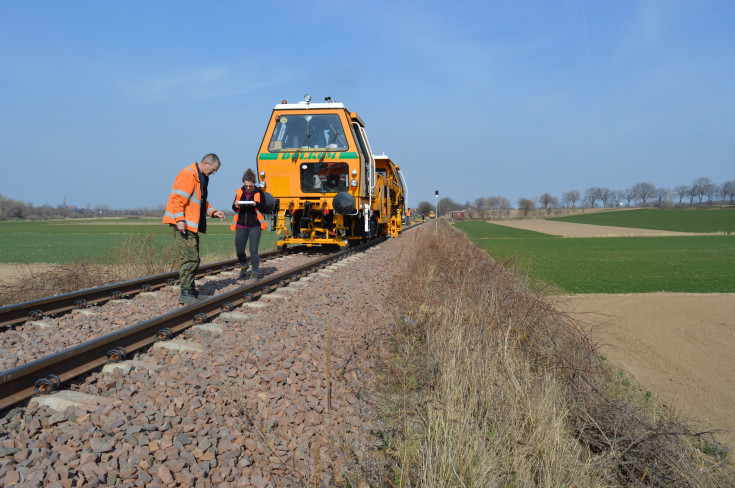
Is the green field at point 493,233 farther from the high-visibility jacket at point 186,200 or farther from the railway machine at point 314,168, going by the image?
the high-visibility jacket at point 186,200

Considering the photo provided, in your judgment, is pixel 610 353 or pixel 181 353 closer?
pixel 181 353

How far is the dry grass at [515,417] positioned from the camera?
2.75 metres

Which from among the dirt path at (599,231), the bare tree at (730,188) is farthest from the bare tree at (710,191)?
the dirt path at (599,231)

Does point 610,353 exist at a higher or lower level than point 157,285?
lower

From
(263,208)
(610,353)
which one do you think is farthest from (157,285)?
(610,353)

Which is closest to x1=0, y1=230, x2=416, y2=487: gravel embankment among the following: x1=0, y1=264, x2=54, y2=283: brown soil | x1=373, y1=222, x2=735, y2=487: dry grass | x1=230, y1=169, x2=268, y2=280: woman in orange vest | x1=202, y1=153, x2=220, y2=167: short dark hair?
x1=373, y1=222, x2=735, y2=487: dry grass

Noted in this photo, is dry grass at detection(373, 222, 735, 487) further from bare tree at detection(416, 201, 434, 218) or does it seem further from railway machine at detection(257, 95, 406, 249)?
bare tree at detection(416, 201, 434, 218)

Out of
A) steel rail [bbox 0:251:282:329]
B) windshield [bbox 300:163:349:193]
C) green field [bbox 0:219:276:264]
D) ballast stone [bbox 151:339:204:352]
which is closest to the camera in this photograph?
ballast stone [bbox 151:339:204:352]

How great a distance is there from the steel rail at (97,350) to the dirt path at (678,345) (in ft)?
14.7

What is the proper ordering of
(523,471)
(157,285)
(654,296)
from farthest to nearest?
(654,296), (157,285), (523,471)

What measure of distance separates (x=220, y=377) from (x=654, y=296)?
13.1 meters

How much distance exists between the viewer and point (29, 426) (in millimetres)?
2607

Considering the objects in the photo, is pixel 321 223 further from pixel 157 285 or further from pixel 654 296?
pixel 654 296

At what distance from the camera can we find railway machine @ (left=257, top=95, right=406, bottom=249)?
11047mm
